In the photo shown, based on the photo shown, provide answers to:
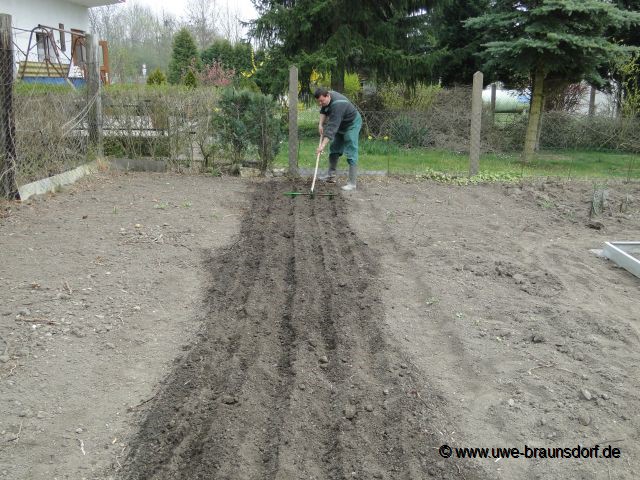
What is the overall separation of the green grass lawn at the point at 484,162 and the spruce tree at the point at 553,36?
0.98m

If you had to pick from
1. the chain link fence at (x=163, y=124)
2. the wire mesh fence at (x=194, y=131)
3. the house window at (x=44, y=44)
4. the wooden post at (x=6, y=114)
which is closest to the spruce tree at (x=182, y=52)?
the house window at (x=44, y=44)

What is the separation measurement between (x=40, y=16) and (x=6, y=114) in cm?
1440

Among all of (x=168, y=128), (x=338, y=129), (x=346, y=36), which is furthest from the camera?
(x=346, y=36)

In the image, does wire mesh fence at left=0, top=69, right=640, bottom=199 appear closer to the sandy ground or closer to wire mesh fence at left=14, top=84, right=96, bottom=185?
wire mesh fence at left=14, top=84, right=96, bottom=185

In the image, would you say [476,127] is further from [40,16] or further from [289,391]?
[40,16]

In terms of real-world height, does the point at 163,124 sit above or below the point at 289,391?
above

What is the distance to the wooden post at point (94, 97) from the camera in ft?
32.3

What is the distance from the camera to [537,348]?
13.6 ft

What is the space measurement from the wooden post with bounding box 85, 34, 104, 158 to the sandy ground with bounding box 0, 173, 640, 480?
9.20 ft

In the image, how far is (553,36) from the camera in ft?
36.0

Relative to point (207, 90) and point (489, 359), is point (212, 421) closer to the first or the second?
point (489, 359)

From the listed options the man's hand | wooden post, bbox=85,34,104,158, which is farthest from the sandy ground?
wooden post, bbox=85,34,104,158

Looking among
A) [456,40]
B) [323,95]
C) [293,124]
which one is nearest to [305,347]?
[323,95]

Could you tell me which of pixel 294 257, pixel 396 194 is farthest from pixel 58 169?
pixel 396 194
